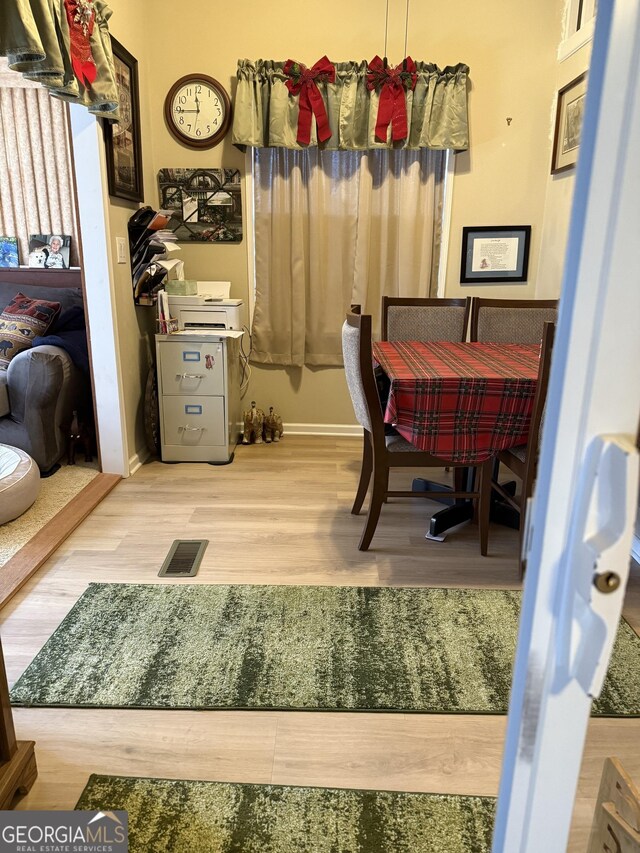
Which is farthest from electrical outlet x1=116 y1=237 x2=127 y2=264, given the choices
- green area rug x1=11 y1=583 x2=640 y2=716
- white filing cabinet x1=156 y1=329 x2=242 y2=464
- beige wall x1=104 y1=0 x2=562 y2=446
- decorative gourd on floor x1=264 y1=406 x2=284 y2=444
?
green area rug x1=11 y1=583 x2=640 y2=716

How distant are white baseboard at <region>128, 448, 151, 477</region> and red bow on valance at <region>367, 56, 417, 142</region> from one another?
233 cm

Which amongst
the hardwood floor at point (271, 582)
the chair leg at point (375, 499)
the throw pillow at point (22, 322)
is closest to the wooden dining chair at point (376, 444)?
the chair leg at point (375, 499)

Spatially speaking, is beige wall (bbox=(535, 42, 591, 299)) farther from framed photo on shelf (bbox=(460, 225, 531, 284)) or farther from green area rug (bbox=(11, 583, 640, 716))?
green area rug (bbox=(11, 583, 640, 716))

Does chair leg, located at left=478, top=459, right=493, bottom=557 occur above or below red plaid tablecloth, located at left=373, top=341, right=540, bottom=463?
below

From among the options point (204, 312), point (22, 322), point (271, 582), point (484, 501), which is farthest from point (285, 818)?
point (22, 322)

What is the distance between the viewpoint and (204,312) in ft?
11.7

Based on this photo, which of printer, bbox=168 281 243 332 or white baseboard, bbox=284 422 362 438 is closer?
printer, bbox=168 281 243 332

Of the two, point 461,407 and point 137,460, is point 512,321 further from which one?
point 137,460

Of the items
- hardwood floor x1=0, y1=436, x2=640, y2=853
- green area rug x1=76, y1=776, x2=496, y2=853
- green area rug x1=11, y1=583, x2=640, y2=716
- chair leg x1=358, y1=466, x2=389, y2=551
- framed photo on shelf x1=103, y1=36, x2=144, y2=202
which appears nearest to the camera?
green area rug x1=76, y1=776, x2=496, y2=853

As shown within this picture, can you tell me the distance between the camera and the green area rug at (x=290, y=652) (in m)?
1.73

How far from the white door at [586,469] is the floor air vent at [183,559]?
203 centimetres

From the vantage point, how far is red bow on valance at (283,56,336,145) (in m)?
3.47

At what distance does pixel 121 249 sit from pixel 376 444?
1816 mm

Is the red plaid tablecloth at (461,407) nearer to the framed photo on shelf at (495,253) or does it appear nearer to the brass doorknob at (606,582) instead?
the framed photo on shelf at (495,253)
